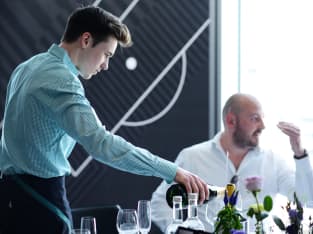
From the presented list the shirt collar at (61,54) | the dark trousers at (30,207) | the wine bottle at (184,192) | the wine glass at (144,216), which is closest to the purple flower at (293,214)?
the wine bottle at (184,192)

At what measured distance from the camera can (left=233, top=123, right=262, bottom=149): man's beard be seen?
3084mm

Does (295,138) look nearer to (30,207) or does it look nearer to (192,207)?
(192,207)

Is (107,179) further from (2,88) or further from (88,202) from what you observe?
(2,88)

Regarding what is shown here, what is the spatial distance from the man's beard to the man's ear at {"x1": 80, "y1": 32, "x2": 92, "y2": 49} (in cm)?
128

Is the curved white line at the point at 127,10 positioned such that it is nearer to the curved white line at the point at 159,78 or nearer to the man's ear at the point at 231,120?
the curved white line at the point at 159,78

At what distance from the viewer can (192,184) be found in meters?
1.89

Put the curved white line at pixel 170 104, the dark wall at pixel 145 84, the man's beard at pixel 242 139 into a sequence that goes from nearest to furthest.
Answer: the man's beard at pixel 242 139
the dark wall at pixel 145 84
the curved white line at pixel 170 104

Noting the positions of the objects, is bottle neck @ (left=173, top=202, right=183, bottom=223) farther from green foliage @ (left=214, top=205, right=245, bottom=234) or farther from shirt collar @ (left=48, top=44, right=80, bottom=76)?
shirt collar @ (left=48, top=44, right=80, bottom=76)

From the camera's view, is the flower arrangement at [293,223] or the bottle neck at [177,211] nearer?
the flower arrangement at [293,223]

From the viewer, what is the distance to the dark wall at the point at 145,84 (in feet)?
11.9

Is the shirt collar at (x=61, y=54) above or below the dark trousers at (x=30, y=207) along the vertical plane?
above

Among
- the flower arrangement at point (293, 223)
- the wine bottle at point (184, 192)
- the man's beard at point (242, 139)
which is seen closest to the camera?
the flower arrangement at point (293, 223)

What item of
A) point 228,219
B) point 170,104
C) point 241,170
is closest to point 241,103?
point 241,170

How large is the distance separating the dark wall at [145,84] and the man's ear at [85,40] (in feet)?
4.91
